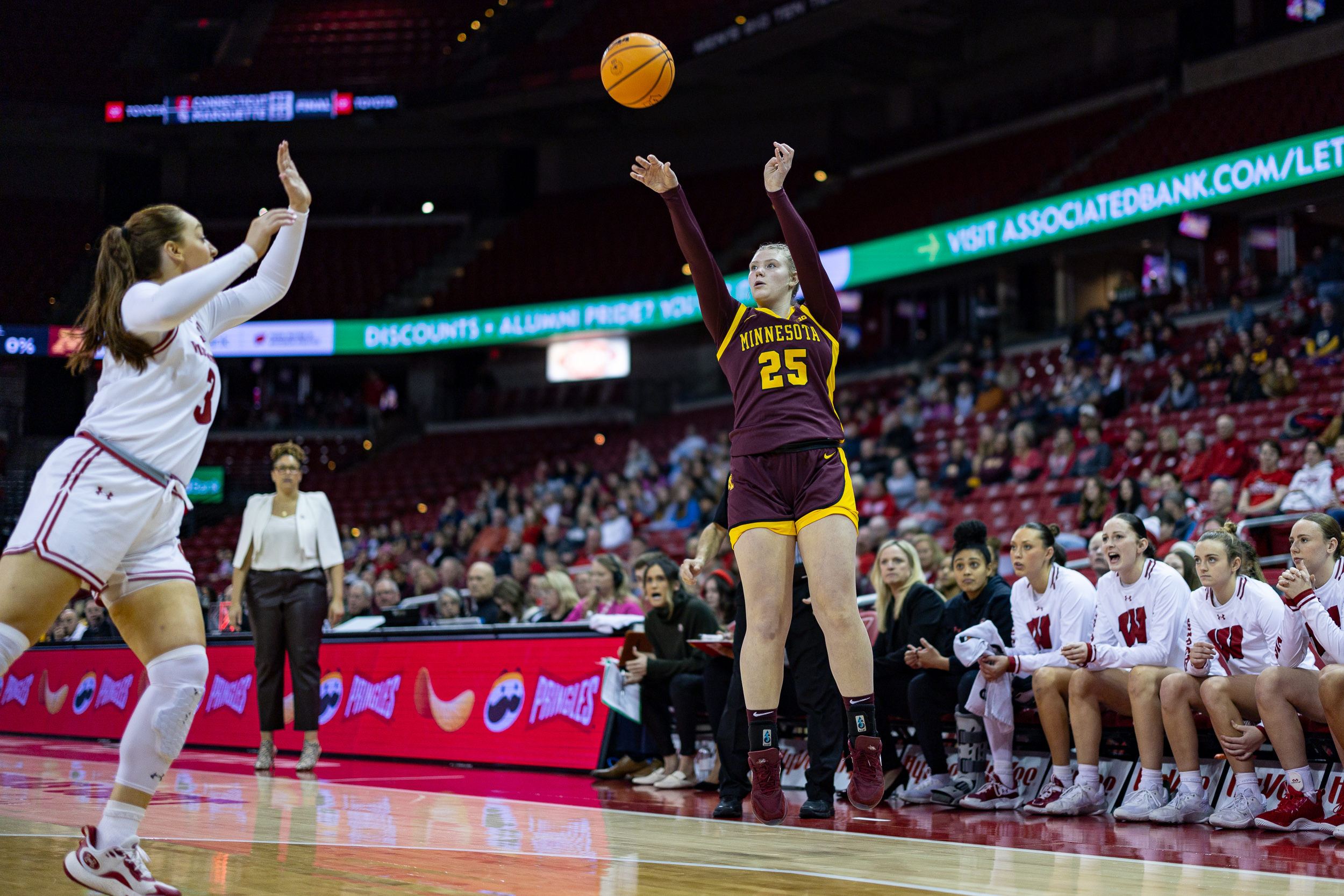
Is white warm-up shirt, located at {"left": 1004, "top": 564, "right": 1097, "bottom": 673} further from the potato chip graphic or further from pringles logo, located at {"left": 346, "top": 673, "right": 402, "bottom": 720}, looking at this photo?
pringles logo, located at {"left": 346, "top": 673, "right": 402, "bottom": 720}

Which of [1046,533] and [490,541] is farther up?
[1046,533]

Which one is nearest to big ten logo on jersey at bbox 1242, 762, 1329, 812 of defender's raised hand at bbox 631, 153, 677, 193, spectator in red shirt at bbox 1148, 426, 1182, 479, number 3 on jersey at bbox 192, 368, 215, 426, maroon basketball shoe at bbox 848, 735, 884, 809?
maroon basketball shoe at bbox 848, 735, 884, 809

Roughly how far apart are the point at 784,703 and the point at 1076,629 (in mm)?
1631

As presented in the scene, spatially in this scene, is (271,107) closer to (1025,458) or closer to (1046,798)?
(1025,458)

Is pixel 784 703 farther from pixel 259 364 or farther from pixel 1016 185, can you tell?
pixel 259 364

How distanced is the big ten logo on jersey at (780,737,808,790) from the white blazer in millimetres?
3048

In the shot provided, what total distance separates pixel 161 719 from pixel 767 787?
2.12m

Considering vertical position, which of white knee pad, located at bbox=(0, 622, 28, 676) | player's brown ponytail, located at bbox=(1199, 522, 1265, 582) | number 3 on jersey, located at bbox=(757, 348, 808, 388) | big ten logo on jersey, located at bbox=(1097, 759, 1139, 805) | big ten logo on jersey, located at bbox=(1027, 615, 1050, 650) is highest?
number 3 on jersey, located at bbox=(757, 348, 808, 388)

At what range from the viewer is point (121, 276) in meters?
3.32

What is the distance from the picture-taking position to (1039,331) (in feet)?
62.1

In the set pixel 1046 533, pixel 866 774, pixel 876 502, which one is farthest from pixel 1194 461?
pixel 866 774

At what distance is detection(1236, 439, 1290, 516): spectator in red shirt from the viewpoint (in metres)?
9.62

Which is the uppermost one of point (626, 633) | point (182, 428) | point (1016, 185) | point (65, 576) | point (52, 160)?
point (52, 160)

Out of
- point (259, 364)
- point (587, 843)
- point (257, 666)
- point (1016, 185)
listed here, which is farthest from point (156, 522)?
point (259, 364)
